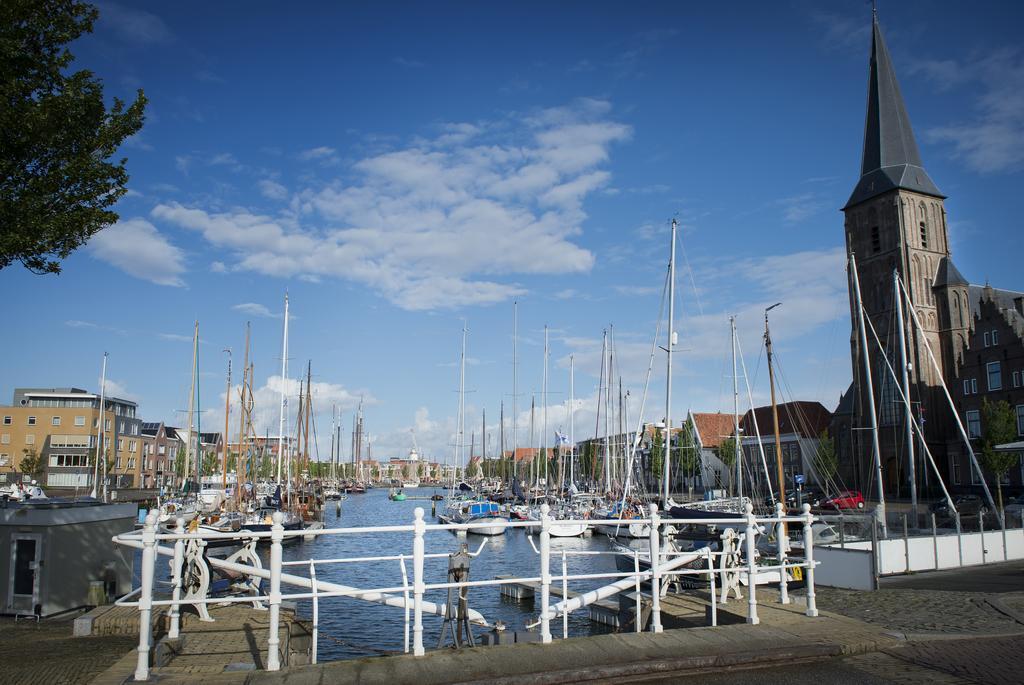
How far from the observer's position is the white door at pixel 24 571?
13.4 m

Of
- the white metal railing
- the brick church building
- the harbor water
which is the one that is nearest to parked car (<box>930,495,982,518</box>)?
the brick church building

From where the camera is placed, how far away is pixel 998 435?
57.4 metres

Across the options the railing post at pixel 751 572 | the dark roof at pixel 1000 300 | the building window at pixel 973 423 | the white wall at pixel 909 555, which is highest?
the dark roof at pixel 1000 300

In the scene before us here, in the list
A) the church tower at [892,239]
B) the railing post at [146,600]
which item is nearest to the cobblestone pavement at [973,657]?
the railing post at [146,600]

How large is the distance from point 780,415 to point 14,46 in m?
108

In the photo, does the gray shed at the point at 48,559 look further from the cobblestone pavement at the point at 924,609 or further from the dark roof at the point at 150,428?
the dark roof at the point at 150,428

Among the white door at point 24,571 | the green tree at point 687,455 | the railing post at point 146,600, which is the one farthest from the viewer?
the green tree at point 687,455

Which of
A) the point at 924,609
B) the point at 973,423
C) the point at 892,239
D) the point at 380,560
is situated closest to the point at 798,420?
the point at 892,239

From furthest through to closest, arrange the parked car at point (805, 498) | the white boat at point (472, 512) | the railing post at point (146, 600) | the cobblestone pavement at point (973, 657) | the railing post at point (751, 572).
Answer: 1. the white boat at point (472, 512)
2. the parked car at point (805, 498)
3. the railing post at point (751, 572)
4. the cobblestone pavement at point (973, 657)
5. the railing post at point (146, 600)

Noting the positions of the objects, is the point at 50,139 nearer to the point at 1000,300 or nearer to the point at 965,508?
the point at 965,508

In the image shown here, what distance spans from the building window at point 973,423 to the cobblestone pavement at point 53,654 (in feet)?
245

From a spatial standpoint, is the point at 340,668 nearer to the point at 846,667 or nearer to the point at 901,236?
the point at 846,667

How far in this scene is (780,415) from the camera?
10650cm

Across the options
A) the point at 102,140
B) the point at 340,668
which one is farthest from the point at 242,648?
the point at 102,140
